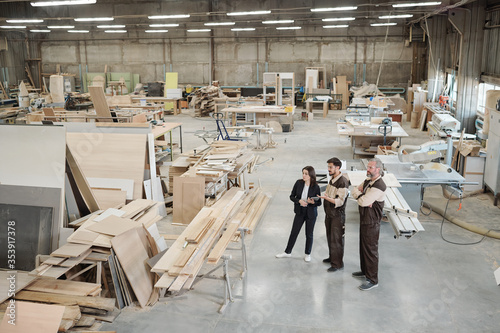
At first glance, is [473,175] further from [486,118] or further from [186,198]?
[186,198]

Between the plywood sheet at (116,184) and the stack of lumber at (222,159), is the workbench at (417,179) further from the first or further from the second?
the plywood sheet at (116,184)

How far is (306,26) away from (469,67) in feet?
40.9

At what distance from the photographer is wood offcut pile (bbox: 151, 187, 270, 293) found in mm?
5098

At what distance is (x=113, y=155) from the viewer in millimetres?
8297

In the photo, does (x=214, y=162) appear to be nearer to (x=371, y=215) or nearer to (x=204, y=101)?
(x=371, y=215)

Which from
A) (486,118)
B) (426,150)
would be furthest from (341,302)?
(486,118)

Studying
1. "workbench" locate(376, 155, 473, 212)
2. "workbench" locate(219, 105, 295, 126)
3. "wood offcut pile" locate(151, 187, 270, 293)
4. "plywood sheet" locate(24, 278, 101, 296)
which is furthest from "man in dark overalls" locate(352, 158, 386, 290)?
"workbench" locate(219, 105, 295, 126)

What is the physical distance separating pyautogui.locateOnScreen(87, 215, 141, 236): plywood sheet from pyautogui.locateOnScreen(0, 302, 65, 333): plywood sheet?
1.33 m

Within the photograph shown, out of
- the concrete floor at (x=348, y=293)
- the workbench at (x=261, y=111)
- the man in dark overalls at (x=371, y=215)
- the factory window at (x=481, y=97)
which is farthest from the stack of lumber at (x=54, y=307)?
the factory window at (x=481, y=97)

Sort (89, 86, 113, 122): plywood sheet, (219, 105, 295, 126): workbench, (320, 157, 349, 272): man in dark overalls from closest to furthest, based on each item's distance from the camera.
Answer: (320, 157, 349, 272): man in dark overalls, (89, 86, 113, 122): plywood sheet, (219, 105, 295, 126): workbench

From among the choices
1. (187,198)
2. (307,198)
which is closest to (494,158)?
(307,198)

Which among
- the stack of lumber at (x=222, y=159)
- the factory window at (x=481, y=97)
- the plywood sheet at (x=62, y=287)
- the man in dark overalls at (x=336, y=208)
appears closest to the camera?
the plywood sheet at (x=62, y=287)

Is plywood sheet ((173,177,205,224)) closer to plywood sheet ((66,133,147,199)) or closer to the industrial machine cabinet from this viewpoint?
plywood sheet ((66,133,147,199))

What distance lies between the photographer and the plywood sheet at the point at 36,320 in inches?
171
